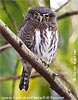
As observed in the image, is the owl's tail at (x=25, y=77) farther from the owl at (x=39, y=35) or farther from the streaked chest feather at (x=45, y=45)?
the streaked chest feather at (x=45, y=45)

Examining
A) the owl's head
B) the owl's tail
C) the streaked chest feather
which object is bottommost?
the owl's tail

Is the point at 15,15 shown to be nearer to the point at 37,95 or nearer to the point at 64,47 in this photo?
the point at 64,47

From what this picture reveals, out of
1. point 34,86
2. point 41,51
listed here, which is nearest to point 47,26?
point 41,51

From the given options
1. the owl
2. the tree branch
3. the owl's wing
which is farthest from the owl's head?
the tree branch

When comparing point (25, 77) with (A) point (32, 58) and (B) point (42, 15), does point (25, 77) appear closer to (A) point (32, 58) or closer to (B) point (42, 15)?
(B) point (42, 15)

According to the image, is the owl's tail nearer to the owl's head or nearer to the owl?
the owl

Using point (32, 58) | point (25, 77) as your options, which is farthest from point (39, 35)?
point (32, 58)
